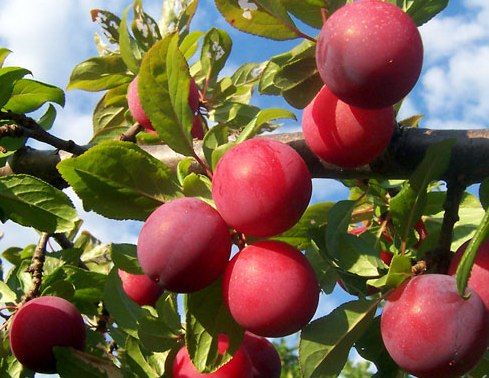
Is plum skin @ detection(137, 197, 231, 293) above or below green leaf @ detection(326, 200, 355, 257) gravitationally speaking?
above

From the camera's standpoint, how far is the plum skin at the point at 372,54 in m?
1.05

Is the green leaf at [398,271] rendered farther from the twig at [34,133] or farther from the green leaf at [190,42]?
the green leaf at [190,42]

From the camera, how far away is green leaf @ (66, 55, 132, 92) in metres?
2.25

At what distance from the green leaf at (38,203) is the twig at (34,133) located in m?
0.21

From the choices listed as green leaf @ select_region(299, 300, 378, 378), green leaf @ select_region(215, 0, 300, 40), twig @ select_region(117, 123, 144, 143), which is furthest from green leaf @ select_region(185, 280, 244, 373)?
twig @ select_region(117, 123, 144, 143)

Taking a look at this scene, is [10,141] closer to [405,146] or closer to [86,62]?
[86,62]

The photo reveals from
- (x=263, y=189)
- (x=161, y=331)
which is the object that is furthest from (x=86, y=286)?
(x=263, y=189)

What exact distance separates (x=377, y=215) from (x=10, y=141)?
0.96 meters

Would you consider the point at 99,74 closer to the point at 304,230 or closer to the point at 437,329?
the point at 304,230

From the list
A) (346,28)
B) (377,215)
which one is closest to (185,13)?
(377,215)

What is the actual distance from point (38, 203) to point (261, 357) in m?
0.58

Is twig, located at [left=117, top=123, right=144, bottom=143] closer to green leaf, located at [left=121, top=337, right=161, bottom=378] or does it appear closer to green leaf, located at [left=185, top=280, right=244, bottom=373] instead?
green leaf, located at [left=121, top=337, right=161, bottom=378]

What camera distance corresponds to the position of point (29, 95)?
5.77ft

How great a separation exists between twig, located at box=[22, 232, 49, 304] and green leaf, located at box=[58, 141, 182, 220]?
0.75 meters
